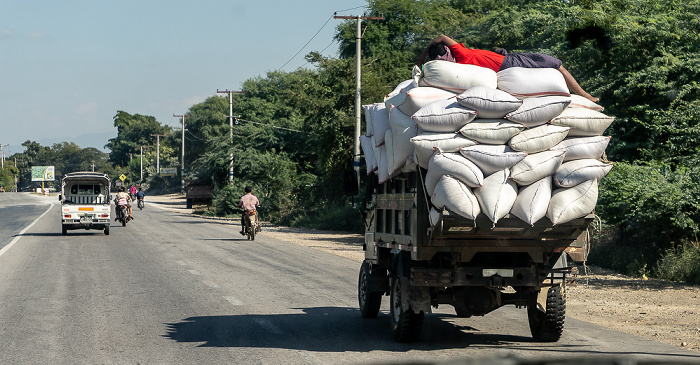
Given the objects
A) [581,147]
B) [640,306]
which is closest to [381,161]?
[581,147]

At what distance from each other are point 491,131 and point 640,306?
600 centimetres

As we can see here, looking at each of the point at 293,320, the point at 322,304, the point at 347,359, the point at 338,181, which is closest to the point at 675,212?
the point at 322,304

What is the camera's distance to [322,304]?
12383 mm

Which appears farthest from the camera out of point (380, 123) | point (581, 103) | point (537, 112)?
point (380, 123)

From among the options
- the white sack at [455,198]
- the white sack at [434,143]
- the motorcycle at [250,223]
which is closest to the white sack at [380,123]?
the white sack at [434,143]

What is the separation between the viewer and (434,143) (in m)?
7.85

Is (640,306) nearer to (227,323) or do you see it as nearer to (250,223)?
(227,323)

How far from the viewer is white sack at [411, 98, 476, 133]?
795 centimetres

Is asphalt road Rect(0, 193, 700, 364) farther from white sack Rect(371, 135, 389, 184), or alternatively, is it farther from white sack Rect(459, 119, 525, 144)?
white sack Rect(459, 119, 525, 144)

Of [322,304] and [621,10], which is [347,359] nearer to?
[322,304]

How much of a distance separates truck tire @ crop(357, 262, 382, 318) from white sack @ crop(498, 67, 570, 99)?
3.34 m

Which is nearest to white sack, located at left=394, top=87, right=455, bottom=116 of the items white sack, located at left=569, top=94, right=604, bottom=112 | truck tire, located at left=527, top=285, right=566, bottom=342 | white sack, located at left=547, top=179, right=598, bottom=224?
white sack, located at left=569, top=94, right=604, bottom=112

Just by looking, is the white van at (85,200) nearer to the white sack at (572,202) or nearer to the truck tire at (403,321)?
the truck tire at (403,321)

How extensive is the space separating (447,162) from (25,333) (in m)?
5.53
